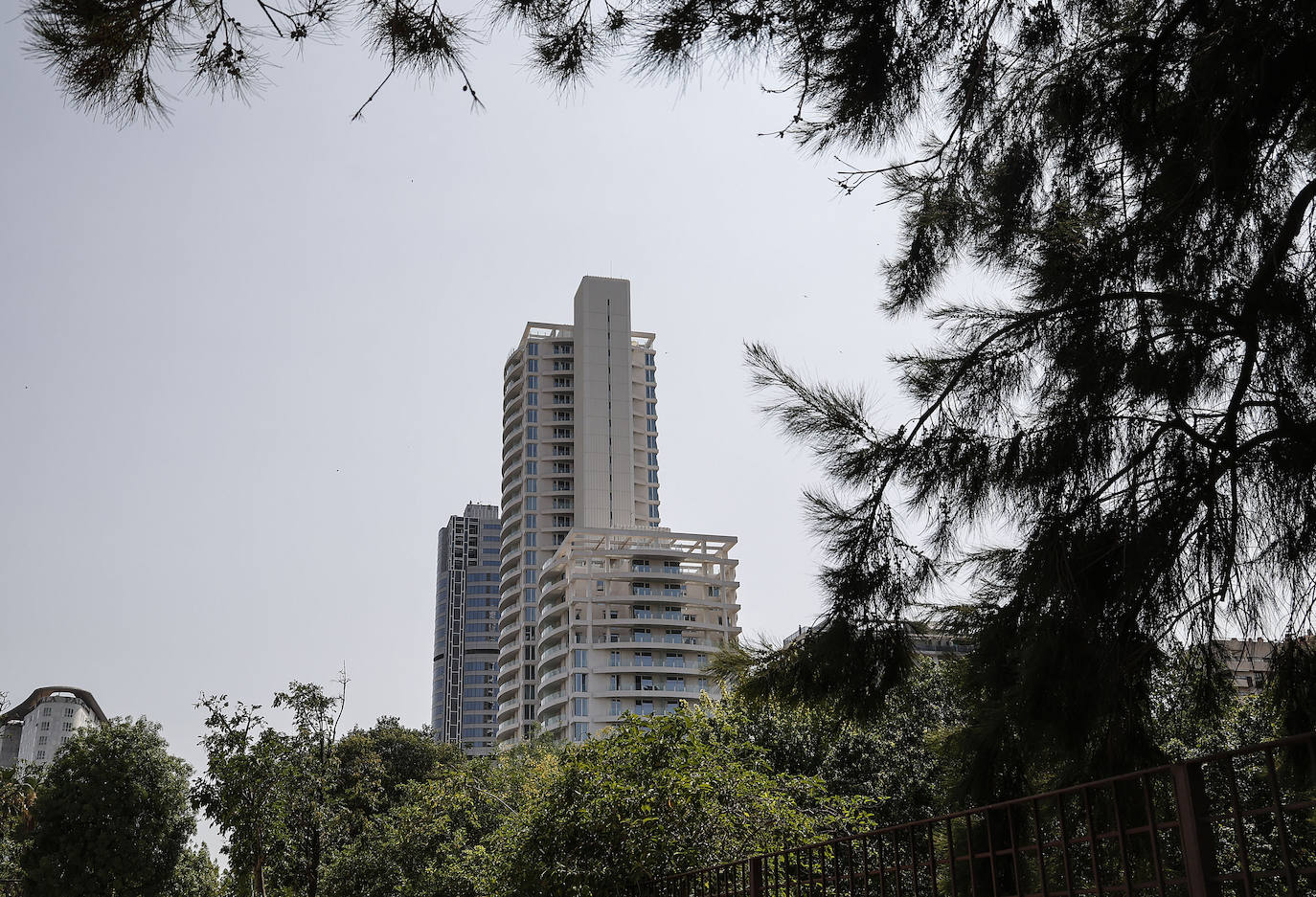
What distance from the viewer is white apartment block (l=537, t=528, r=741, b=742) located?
61188mm

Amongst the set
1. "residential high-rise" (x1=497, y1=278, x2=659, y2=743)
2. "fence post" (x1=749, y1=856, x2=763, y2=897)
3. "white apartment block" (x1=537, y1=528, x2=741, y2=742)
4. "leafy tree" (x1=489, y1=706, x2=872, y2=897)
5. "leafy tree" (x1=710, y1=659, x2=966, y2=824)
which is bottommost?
"fence post" (x1=749, y1=856, x2=763, y2=897)

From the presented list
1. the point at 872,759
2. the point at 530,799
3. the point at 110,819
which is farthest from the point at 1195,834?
the point at 110,819

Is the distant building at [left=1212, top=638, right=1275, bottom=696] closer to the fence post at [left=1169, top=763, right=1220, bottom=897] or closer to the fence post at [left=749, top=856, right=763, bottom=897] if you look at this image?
the fence post at [left=749, top=856, right=763, bottom=897]

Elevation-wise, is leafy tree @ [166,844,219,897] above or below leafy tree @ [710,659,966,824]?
below

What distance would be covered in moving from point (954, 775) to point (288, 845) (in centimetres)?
1629

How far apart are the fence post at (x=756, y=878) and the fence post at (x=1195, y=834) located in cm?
237

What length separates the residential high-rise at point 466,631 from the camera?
13850 centimetres

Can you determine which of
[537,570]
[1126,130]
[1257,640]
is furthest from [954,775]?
[537,570]

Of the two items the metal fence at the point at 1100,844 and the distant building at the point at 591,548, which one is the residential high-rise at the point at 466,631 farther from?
the metal fence at the point at 1100,844

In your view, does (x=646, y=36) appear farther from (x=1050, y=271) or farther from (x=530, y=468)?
(x=530, y=468)

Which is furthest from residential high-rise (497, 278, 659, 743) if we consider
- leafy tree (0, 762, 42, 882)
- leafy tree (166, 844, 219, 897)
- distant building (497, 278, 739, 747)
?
leafy tree (0, 762, 42, 882)

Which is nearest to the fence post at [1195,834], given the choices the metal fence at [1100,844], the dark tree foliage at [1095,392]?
the metal fence at [1100,844]

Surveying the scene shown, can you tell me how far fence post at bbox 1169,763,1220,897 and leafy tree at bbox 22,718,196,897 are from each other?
2737 cm

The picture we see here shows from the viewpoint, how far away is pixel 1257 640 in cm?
477
